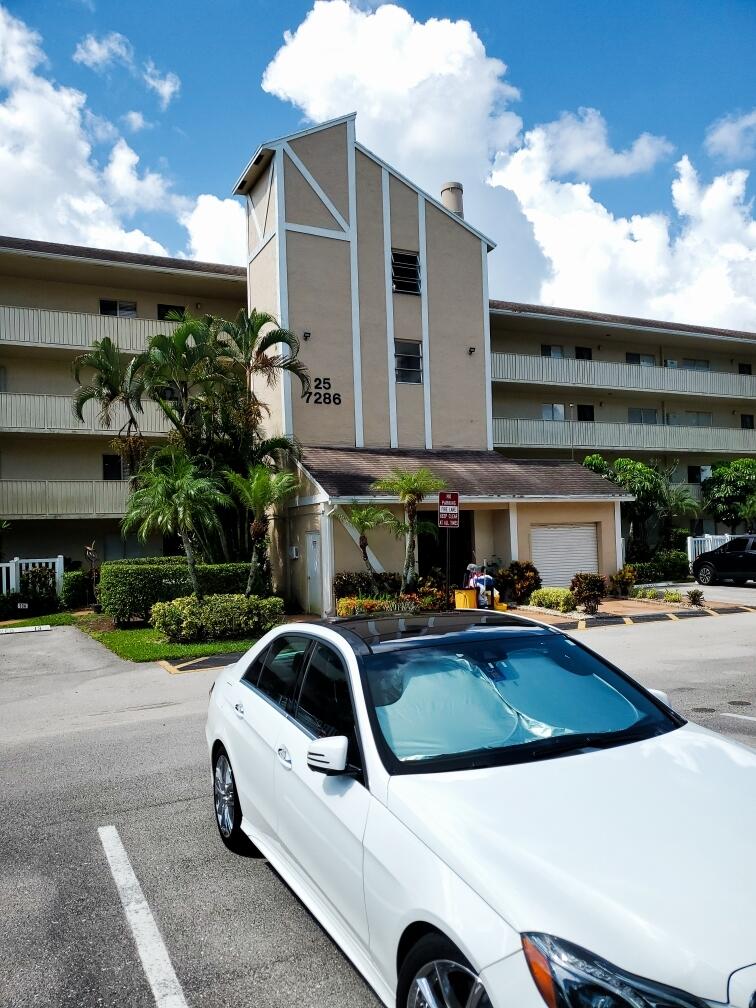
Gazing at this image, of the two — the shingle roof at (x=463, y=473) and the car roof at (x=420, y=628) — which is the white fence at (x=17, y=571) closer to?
the shingle roof at (x=463, y=473)

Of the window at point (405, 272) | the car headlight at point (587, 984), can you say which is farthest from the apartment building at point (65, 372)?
the car headlight at point (587, 984)

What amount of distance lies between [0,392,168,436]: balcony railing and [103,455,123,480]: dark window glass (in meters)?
1.44

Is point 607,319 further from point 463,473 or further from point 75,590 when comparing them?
point 75,590

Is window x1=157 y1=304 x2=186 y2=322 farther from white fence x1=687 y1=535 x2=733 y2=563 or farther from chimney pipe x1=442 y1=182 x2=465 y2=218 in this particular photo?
white fence x1=687 y1=535 x2=733 y2=563

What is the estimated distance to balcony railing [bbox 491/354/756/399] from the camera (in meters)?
27.4

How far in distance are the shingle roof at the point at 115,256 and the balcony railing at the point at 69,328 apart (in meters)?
1.74

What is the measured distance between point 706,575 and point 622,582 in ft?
17.8

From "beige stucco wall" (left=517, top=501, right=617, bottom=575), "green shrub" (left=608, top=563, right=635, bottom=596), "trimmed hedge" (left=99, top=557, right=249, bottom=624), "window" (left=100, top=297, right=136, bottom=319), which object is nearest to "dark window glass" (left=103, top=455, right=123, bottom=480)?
"window" (left=100, top=297, right=136, bottom=319)

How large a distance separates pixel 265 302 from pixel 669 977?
21427 mm

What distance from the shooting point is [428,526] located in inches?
687

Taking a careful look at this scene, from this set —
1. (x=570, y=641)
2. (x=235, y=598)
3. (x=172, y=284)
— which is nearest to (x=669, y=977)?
(x=570, y=641)

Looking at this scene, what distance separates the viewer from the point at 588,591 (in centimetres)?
1727

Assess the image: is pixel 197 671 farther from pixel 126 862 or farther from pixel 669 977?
pixel 669 977

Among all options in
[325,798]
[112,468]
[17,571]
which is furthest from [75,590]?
[325,798]
